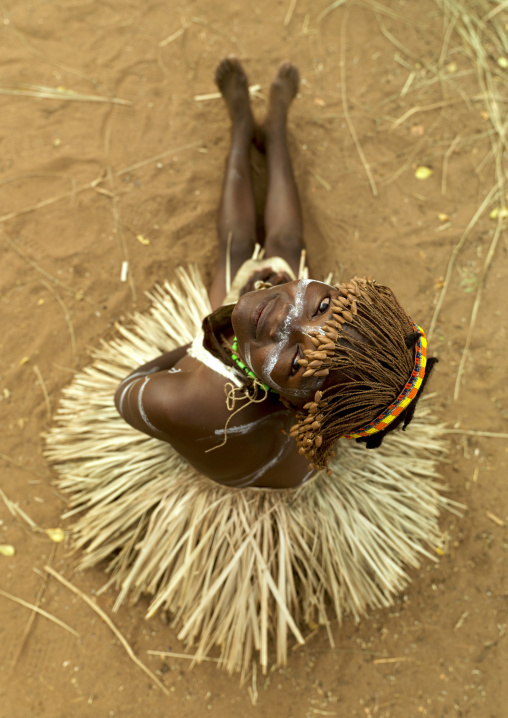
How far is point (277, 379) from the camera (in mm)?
1381

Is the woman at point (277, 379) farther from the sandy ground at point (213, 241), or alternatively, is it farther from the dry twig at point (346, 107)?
the dry twig at point (346, 107)

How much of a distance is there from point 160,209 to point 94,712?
2237 mm

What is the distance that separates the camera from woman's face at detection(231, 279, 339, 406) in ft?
4.41

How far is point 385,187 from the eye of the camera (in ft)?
9.45

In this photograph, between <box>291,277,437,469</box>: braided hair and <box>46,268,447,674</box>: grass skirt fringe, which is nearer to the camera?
<box>291,277,437,469</box>: braided hair

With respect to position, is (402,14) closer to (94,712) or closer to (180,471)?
(180,471)

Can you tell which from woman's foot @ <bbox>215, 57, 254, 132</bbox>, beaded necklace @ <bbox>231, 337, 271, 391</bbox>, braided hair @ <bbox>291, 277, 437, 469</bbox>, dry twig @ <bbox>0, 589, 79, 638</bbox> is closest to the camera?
braided hair @ <bbox>291, 277, 437, 469</bbox>

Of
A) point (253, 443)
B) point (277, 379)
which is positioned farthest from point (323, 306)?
point (253, 443)

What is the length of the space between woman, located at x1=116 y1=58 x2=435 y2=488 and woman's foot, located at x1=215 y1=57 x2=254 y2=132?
900mm

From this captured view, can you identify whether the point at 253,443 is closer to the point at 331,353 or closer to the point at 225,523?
the point at 331,353

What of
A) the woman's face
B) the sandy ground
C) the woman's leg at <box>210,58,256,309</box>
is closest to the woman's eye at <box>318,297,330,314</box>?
the woman's face

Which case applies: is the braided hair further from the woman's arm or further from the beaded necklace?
the woman's arm

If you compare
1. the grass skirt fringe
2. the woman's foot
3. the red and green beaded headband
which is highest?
the woman's foot

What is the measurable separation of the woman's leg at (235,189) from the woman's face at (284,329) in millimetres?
911
